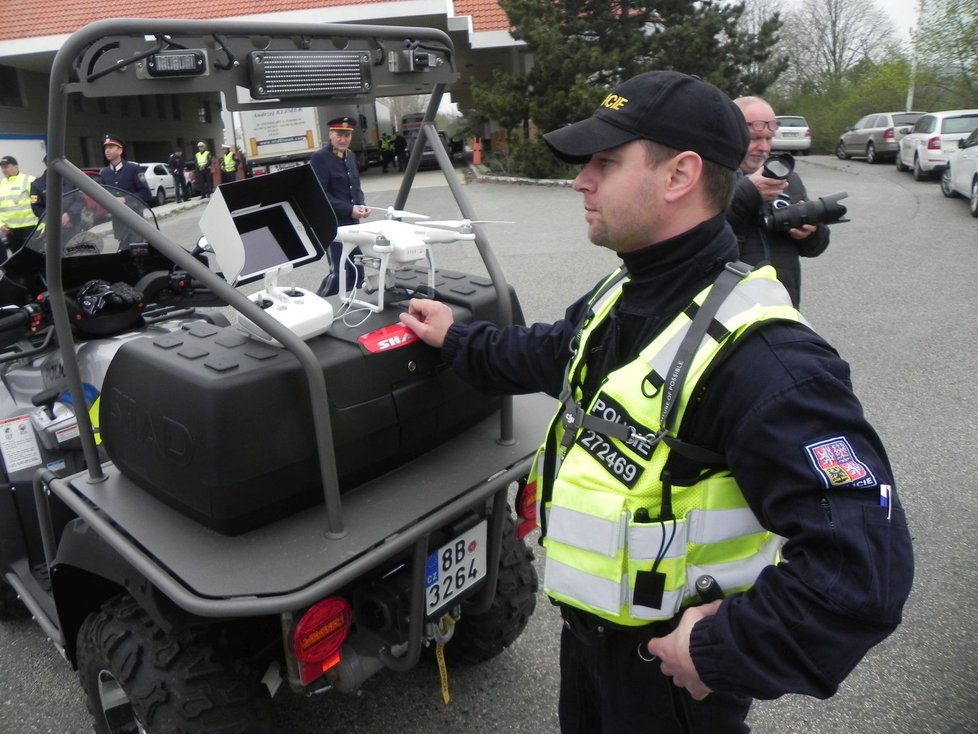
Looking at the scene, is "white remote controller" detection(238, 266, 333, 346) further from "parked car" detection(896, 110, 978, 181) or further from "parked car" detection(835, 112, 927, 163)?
"parked car" detection(835, 112, 927, 163)

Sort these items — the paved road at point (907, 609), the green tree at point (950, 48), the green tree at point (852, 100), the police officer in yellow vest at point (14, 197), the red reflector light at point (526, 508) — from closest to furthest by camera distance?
the red reflector light at point (526, 508)
the paved road at point (907, 609)
the police officer in yellow vest at point (14, 197)
the green tree at point (950, 48)
the green tree at point (852, 100)

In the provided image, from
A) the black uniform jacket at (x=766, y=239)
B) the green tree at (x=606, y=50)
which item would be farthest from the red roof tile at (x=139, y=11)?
the black uniform jacket at (x=766, y=239)

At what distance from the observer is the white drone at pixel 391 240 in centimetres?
202

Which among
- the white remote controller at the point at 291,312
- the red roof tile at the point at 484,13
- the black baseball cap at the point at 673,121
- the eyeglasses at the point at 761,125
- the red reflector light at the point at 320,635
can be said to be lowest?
the red reflector light at the point at 320,635

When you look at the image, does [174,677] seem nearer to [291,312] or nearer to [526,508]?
[291,312]

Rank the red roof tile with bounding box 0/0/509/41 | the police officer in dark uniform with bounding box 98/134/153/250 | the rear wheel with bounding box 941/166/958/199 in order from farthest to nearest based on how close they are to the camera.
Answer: the red roof tile with bounding box 0/0/509/41 → the rear wheel with bounding box 941/166/958/199 → the police officer in dark uniform with bounding box 98/134/153/250

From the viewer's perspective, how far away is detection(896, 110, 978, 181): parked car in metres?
16.4

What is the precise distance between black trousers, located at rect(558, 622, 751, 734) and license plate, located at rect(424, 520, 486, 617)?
0.47 metres

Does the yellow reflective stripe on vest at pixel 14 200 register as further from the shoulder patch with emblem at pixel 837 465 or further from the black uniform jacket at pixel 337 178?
the shoulder patch with emblem at pixel 837 465

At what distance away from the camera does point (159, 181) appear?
22.0 m

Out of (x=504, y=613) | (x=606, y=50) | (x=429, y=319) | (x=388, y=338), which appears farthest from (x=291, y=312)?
(x=606, y=50)

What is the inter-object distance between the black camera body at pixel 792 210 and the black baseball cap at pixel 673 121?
7.36 ft

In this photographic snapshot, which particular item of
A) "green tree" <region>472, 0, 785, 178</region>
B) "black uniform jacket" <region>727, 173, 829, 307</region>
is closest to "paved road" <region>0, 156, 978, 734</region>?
"black uniform jacket" <region>727, 173, 829, 307</region>

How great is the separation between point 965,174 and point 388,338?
46.4ft
